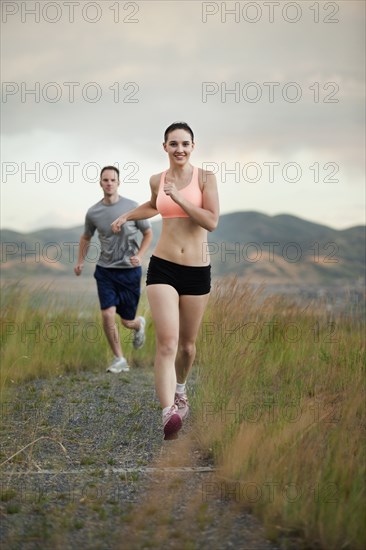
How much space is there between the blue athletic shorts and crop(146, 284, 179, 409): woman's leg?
3439mm

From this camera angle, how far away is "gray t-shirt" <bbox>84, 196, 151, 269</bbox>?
8500 millimetres

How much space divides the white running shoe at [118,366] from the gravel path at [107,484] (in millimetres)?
1487

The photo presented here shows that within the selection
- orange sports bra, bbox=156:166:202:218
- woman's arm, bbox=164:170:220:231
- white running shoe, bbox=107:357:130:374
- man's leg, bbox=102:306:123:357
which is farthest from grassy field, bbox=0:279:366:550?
orange sports bra, bbox=156:166:202:218

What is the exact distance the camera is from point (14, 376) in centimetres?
835

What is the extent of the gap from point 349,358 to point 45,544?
3.91 m

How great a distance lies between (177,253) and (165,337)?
0.54m

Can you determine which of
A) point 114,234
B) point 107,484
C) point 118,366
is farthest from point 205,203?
point 118,366

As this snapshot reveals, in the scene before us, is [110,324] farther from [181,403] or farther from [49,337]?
[181,403]

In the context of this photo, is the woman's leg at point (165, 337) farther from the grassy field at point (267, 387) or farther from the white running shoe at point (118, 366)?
the white running shoe at point (118, 366)

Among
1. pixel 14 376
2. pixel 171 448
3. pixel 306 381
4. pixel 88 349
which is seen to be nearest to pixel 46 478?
pixel 171 448

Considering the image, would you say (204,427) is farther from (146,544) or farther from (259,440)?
(146,544)

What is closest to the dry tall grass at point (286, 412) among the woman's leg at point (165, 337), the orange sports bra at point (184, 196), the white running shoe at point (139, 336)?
the woman's leg at point (165, 337)

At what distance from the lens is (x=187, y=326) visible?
5.64 m

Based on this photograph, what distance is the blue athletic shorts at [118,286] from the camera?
28.5 ft
